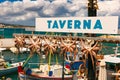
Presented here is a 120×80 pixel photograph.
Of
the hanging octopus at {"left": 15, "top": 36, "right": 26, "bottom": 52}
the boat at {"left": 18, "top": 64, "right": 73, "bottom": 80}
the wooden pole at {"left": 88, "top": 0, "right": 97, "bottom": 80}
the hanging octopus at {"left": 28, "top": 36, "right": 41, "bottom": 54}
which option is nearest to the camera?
the wooden pole at {"left": 88, "top": 0, "right": 97, "bottom": 80}

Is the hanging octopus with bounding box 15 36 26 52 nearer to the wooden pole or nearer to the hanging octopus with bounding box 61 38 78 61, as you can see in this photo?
the hanging octopus with bounding box 61 38 78 61

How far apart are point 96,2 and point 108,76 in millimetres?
9865

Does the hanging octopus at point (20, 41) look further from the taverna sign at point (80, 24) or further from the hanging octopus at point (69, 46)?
the hanging octopus at point (69, 46)

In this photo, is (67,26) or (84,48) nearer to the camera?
(84,48)

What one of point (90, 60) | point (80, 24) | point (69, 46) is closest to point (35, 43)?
point (69, 46)

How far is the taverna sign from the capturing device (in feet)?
46.5

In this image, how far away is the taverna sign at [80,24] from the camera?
46.5 ft

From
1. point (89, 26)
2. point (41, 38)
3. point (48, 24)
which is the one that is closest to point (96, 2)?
point (89, 26)

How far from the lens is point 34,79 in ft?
110

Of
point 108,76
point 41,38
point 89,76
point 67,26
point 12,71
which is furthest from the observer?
point 12,71

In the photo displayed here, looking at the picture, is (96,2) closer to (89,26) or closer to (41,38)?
(89,26)

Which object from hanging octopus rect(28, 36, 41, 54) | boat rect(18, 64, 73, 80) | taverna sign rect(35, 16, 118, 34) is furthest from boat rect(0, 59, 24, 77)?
taverna sign rect(35, 16, 118, 34)

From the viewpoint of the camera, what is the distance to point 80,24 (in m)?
15.3

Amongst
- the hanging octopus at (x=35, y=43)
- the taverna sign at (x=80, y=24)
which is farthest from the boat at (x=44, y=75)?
the taverna sign at (x=80, y=24)
